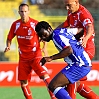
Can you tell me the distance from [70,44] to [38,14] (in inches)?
414

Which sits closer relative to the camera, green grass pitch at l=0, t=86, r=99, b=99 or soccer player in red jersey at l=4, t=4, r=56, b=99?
soccer player in red jersey at l=4, t=4, r=56, b=99

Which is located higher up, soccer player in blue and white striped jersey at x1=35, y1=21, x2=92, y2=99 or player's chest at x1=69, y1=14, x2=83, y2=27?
player's chest at x1=69, y1=14, x2=83, y2=27

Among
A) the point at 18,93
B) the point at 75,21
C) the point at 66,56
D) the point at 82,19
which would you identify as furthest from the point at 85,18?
the point at 18,93

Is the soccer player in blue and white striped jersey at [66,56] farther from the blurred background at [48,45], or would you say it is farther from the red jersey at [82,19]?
the blurred background at [48,45]

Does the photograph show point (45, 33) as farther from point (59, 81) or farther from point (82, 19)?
point (82, 19)

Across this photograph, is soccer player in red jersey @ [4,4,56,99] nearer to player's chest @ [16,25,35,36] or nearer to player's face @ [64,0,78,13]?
player's chest @ [16,25,35,36]

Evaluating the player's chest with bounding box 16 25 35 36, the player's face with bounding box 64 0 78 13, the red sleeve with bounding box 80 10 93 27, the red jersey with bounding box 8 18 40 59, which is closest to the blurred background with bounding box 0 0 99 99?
the red jersey with bounding box 8 18 40 59

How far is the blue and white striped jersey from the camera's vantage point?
23.5 feet

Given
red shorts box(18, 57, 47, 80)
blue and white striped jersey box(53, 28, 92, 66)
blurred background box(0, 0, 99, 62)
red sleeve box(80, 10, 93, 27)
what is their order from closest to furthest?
1. blue and white striped jersey box(53, 28, 92, 66)
2. red sleeve box(80, 10, 93, 27)
3. red shorts box(18, 57, 47, 80)
4. blurred background box(0, 0, 99, 62)

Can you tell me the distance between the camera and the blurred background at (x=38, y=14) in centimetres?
1609

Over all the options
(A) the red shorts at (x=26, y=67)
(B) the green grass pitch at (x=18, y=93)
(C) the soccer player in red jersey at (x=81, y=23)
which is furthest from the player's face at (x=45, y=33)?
(B) the green grass pitch at (x=18, y=93)

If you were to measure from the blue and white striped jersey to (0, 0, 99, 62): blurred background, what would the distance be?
26.6ft

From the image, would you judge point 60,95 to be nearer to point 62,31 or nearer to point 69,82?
point 69,82

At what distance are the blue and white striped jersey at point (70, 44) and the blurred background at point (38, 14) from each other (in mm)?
8121
